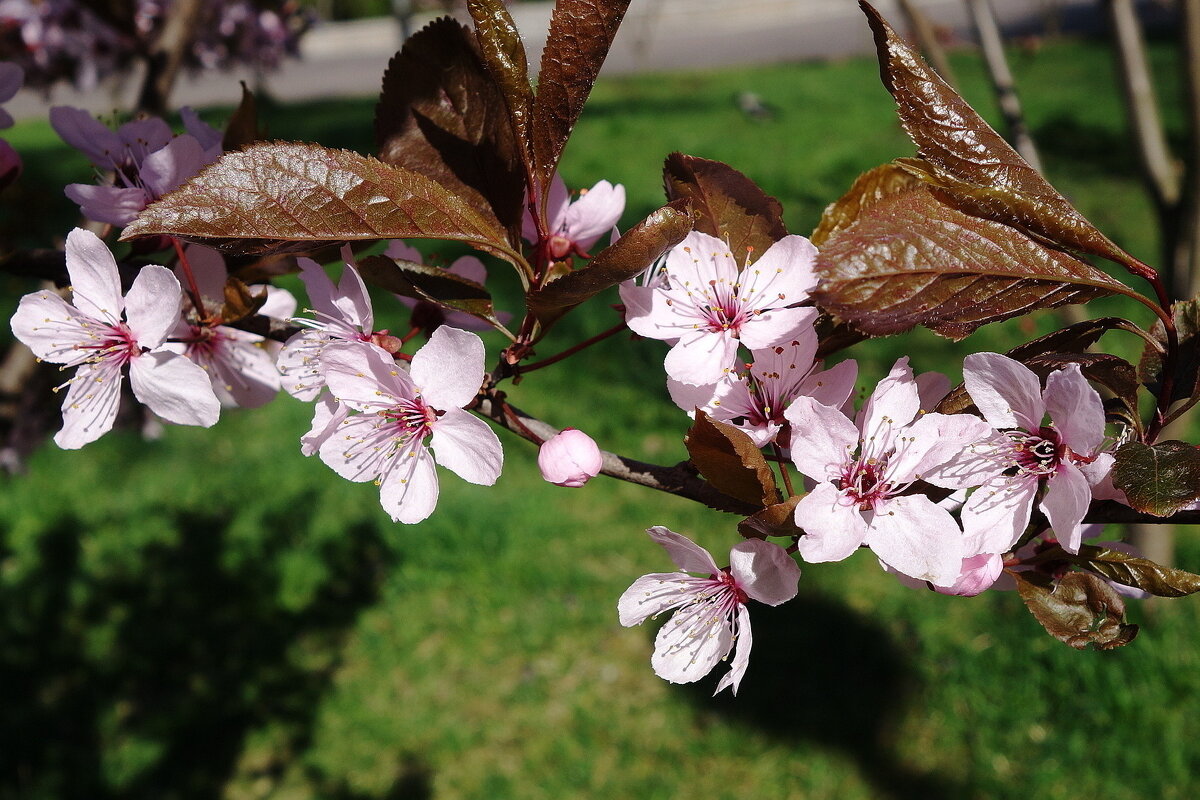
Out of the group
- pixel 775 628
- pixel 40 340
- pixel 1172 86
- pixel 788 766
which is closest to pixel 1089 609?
pixel 40 340

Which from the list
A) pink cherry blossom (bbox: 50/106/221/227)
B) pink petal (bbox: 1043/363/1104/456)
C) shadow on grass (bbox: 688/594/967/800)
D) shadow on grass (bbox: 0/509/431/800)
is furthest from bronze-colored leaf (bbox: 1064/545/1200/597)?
shadow on grass (bbox: 0/509/431/800)

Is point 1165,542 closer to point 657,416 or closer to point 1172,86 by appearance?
point 657,416

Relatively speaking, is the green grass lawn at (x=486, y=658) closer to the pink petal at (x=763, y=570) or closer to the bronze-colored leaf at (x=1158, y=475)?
the pink petal at (x=763, y=570)

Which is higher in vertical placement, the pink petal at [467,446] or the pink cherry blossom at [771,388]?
the pink cherry blossom at [771,388]

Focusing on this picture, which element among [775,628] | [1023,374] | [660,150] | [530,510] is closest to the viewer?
[1023,374]

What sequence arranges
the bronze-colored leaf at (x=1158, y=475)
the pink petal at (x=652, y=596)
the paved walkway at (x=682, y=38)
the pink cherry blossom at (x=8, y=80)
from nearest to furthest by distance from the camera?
1. the bronze-colored leaf at (x=1158, y=475)
2. the pink petal at (x=652, y=596)
3. the pink cherry blossom at (x=8, y=80)
4. the paved walkway at (x=682, y=38)

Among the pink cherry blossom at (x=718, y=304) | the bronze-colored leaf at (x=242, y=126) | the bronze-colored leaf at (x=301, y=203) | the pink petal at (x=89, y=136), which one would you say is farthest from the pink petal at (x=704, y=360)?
the pink petal at (x=89, y=136)
